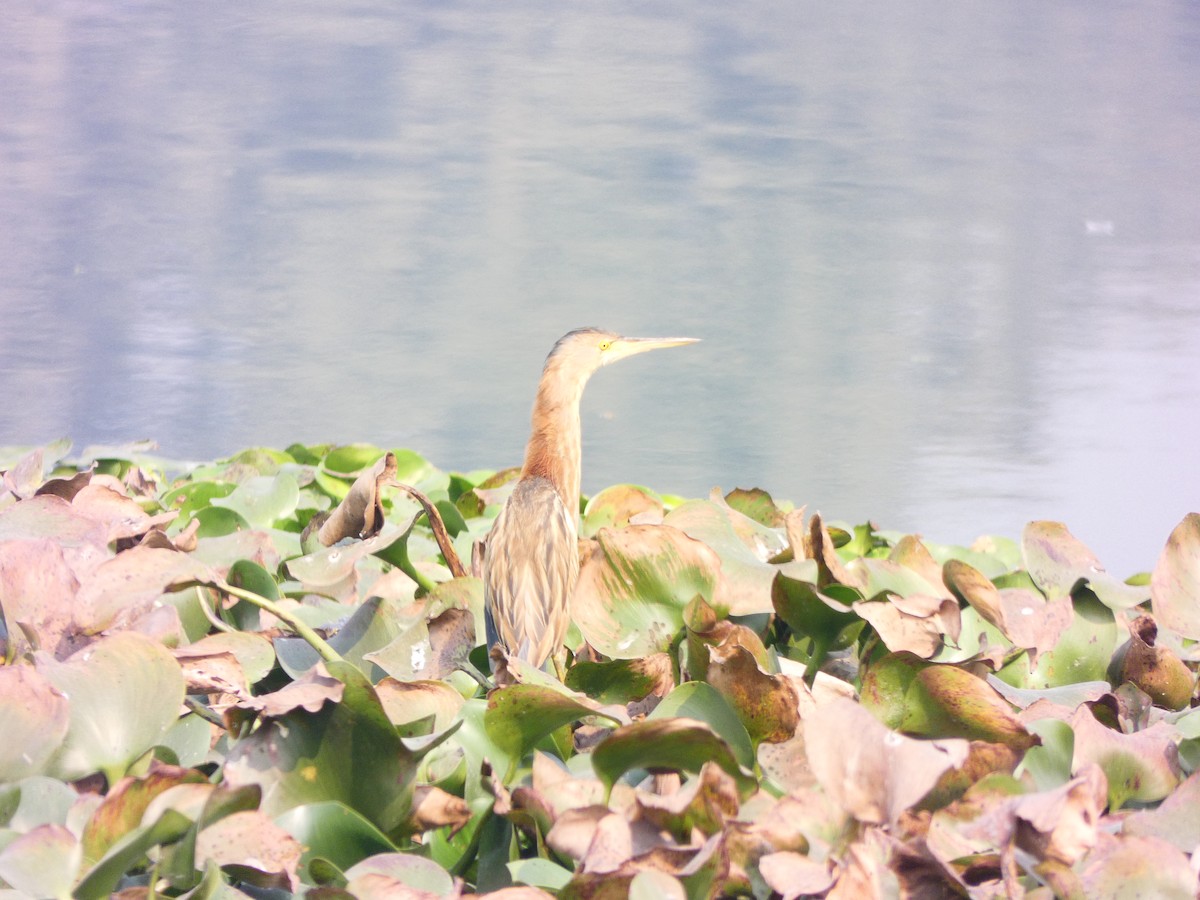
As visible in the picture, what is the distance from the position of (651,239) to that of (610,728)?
4092mm

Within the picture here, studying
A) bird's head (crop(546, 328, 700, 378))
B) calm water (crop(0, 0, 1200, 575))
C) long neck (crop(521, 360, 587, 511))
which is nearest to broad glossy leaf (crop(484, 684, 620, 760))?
long neck (crop(521, 360, 587, 511))

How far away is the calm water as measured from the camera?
12.5ft

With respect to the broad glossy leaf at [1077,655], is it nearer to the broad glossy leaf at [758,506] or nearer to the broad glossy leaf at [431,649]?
the broad glossy leaf at [431,649]

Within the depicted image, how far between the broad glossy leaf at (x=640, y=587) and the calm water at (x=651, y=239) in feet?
7.02

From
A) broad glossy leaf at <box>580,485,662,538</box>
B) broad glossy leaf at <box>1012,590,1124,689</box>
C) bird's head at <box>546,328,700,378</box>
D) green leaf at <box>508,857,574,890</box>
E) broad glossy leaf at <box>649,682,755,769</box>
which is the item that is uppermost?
broad glossy leaf at <box>649,682,755,769</box>

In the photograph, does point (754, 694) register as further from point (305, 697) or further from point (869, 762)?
point (305, 697)

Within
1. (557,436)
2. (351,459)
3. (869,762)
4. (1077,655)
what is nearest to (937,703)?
(869,762)

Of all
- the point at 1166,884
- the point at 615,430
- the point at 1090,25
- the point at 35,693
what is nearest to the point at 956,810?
the point at 1166,884

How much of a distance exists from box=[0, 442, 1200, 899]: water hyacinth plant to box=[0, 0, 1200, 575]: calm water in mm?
2048

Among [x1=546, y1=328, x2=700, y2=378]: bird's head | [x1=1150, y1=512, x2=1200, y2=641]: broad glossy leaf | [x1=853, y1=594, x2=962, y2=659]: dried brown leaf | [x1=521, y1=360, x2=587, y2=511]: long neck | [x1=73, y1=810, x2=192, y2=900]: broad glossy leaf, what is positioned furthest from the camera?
[x1=546, y1=328, x2=700, y2=378]: bird's head

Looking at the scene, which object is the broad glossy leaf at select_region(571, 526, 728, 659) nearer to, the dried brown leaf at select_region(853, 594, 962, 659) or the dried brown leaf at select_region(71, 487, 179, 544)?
the dried brown leaf at select_region(853, 594, 962, 659)

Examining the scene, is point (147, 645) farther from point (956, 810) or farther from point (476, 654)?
point (956, 810)

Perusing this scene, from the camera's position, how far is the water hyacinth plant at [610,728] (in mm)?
809

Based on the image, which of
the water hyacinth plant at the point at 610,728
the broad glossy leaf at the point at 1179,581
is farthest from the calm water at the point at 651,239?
the water hyacinth plant at the point at 610,728
